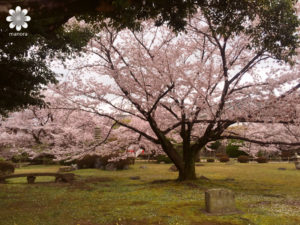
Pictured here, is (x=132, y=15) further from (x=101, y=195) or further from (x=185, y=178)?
(x=185, y=178)

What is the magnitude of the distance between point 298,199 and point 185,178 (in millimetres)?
5586

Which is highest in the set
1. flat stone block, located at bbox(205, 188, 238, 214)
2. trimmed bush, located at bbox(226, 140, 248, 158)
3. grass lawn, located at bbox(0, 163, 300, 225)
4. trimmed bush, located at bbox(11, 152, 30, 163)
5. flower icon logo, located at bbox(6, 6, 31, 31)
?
flower icon logo, located at bbox(6, 6, 31, 31)

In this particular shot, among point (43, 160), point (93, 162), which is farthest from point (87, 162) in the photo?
point (43, 160)

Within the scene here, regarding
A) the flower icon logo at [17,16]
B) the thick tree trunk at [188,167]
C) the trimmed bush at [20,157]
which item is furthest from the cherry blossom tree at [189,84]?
the trimmed bush at [20,157]

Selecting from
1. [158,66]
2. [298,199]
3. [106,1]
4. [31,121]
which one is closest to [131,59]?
[158,66]

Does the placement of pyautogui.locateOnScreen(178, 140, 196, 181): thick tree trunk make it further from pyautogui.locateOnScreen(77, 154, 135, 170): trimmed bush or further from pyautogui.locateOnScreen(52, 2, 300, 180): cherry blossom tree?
pyautogui.locateOnScreen(77, 154, 135, 170): trimmed bush

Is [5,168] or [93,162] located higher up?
[93,162]

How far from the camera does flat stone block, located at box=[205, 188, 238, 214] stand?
731 cm

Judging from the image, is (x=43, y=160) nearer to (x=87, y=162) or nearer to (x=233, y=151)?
(x=87, y=162)

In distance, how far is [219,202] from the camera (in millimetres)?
7387

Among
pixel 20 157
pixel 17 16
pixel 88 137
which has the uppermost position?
pixel 17 16

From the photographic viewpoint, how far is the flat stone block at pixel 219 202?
7.31 metres

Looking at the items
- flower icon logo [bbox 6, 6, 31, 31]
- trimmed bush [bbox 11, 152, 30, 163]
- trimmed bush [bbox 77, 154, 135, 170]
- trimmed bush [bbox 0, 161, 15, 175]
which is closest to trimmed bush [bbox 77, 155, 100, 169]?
trimmed bush [bbox 77, 154, 135, 170]

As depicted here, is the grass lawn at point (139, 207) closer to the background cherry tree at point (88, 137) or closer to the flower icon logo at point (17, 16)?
the background cherry tree at point (88, 137)
